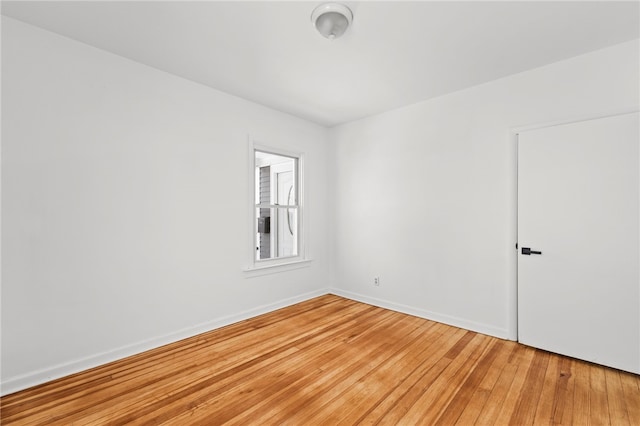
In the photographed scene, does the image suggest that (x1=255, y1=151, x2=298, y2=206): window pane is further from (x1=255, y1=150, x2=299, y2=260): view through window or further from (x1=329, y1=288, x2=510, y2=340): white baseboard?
(x1=329, y1=288, x2=510, y2=340): white baseboard

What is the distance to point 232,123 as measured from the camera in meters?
3.45

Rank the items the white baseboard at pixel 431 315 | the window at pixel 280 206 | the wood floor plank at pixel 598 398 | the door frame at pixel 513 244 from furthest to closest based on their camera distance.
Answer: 1. the window at pixel 280 206
2. the white baseboard at pixel 431 315
3. the door frame at pixel 513 244
4. the wood floor plank at pixel 598 398

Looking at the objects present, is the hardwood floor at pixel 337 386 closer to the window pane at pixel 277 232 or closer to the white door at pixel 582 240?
the white door at pixel 582 240

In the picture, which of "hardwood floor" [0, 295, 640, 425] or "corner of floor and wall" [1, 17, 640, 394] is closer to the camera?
"hardwood floor" [0, 295, 640, 425]

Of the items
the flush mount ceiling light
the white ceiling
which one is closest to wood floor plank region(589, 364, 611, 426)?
the white ceiling

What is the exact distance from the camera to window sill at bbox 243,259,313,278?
3604 mm

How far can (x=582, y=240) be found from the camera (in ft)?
8.43

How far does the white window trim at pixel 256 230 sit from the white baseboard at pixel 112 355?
1.62ft

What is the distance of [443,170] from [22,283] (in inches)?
158

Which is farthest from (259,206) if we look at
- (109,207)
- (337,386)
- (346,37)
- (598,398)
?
(598,398)

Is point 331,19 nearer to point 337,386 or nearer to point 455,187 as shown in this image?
point 455,187

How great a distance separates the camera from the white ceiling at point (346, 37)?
2023 millimetres

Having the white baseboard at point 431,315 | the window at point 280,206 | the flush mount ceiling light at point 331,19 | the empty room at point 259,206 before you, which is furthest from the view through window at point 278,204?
the flush mount ceiling light at point 331,19

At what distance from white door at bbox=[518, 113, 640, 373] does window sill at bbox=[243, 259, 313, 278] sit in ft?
8.60
